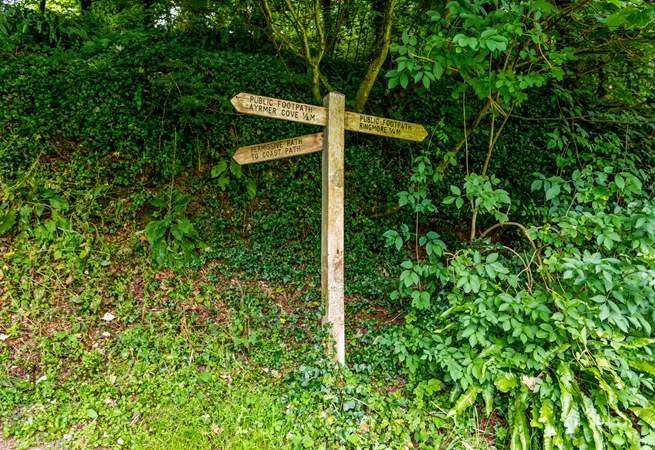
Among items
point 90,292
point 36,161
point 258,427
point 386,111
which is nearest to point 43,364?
point 90,292

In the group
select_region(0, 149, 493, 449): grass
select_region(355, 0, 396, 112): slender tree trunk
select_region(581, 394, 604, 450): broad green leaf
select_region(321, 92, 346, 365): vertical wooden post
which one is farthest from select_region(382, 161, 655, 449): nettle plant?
select_region(355, 0, 396, 112): slender tree trunk

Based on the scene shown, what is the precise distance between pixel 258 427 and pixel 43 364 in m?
2.01

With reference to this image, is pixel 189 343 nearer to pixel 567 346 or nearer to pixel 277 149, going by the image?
pixel 277 149

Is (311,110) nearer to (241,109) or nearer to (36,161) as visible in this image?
(241,109)

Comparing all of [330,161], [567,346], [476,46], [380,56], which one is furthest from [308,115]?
[567,346]

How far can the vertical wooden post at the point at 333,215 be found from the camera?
3258 mm

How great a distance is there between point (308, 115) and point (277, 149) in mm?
379

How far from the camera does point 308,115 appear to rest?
3.20 m

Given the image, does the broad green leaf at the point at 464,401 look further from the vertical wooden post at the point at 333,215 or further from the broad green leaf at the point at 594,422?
the vertical wooden post at the point at 333,215

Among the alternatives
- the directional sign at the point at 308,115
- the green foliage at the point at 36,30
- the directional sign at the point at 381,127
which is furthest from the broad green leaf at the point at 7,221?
the directional sign at the point at 381,127

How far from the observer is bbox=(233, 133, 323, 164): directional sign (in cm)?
314

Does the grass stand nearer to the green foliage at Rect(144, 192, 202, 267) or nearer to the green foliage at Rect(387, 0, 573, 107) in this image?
the green foliage at Rect(144, 192, 202, 267)

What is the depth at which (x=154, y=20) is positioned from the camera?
6008mm

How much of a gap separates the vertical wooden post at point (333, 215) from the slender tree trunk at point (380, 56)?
1640mm
